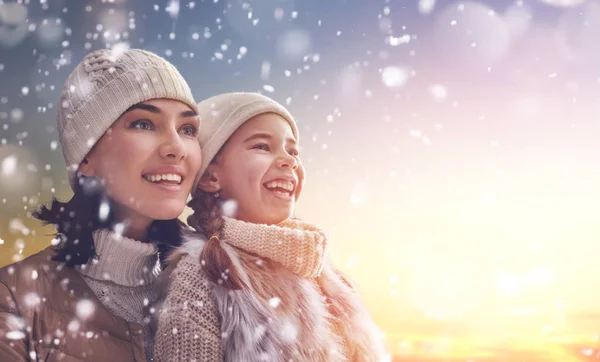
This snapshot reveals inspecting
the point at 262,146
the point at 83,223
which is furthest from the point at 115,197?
the point at 262,146

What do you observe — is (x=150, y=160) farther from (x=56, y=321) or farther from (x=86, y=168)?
(x=56, y=321)

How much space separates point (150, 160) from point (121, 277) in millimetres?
553

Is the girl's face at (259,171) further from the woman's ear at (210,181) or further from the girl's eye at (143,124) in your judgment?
the girl's eye at (143,124)

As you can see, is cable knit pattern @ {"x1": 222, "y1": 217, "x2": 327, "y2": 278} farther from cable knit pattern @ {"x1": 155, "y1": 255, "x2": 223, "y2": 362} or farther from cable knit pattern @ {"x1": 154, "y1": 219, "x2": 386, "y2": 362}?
cable knit pattern @ {"x1": 155, "y1": 255, "x2": 223, "y2": 362}

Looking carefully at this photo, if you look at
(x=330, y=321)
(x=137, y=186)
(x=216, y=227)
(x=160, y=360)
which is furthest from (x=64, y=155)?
(x=330, y=321)

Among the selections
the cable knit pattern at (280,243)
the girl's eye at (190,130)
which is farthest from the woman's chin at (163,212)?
the girl's eye at (190,130)

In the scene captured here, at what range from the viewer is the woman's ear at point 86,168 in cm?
288

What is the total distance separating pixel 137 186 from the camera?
2.74 meters

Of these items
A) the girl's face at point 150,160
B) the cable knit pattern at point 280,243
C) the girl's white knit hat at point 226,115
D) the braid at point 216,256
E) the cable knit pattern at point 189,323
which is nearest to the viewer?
the cable knit pattern at point 189,323

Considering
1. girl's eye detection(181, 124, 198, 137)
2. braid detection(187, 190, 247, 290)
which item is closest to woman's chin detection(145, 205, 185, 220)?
braid detection(187, 190, 247, 290)

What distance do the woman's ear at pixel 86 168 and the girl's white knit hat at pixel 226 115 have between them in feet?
1.59

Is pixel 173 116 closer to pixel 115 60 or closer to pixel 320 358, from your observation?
pixel 115 60

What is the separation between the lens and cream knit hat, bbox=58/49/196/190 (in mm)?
2773

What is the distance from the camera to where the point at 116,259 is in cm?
279
